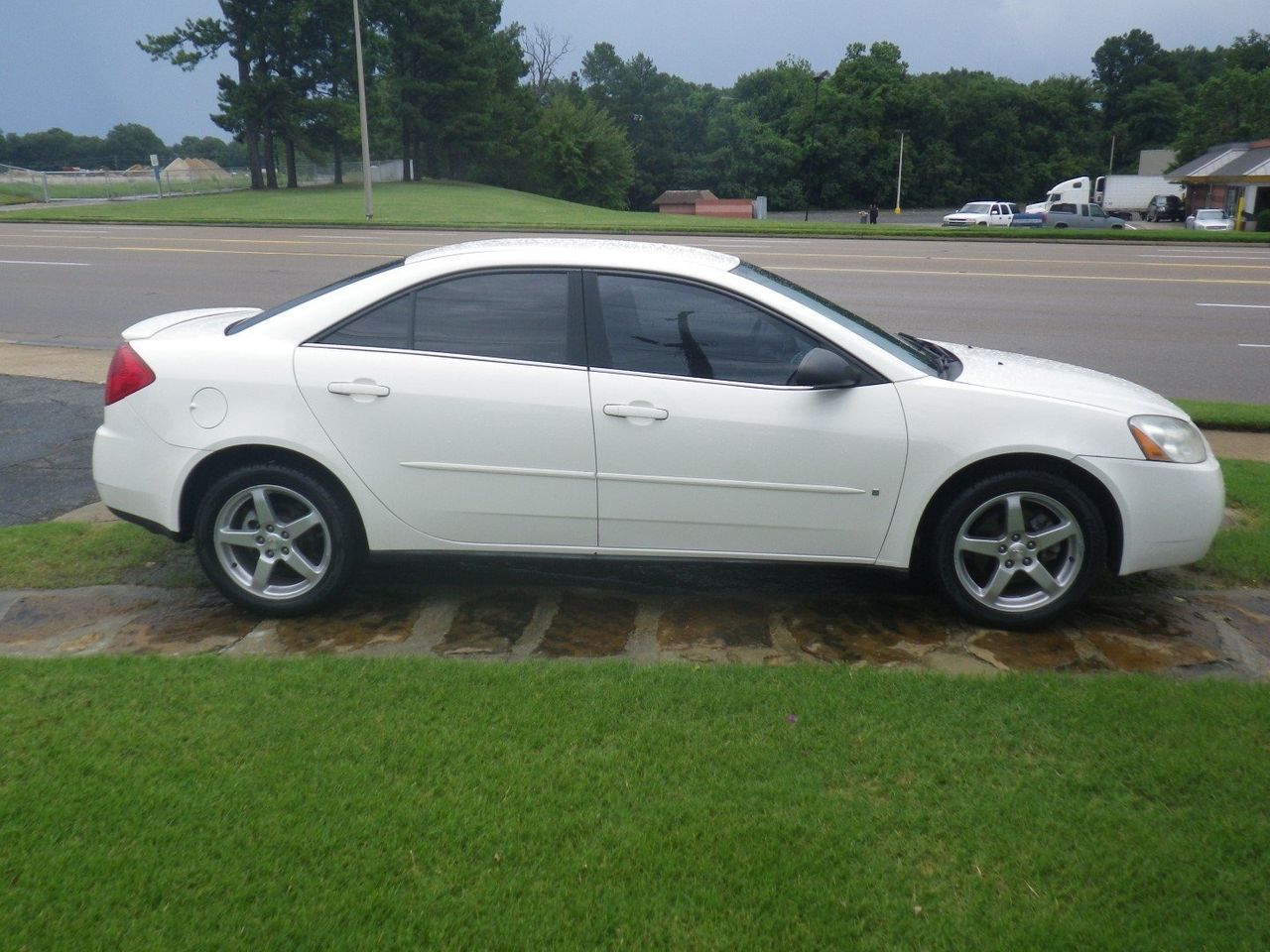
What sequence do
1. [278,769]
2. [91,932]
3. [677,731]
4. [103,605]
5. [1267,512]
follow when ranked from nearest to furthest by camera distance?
[91,932]
[278,769]
[677,731]
[103,605]
[1267,512]

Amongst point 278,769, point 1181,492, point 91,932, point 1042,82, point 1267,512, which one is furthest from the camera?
point 1042,82

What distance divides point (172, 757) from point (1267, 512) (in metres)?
5.44

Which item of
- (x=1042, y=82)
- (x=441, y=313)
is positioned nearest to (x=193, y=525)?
(x=441, y=313)

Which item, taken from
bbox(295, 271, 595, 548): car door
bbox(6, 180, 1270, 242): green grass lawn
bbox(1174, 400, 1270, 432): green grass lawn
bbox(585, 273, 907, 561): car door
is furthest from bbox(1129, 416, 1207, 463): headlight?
bbox(6, 180, 1270, 242): green grass lawn

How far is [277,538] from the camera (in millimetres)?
4578

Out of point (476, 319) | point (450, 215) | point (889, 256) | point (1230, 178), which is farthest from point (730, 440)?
point (1230, 178)

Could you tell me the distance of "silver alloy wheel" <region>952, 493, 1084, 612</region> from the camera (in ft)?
14.5

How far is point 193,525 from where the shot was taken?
463 cm

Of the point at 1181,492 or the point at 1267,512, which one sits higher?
the point at 1181,492

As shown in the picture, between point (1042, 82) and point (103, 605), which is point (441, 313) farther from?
point (1042, 82)

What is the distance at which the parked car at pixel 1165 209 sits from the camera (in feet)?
230

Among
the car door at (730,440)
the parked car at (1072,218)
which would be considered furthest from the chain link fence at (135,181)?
the car door at (730,440)

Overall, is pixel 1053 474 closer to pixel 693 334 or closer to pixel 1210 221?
pixel 693 334

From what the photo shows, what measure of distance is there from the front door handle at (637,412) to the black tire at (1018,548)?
3.95 ft
